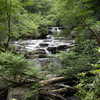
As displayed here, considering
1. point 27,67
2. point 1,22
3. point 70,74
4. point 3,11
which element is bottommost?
point 70,74

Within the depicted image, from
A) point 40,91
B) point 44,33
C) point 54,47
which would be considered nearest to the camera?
point 40,91

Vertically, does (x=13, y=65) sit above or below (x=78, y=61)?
above

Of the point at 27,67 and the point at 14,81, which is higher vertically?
the point at 27,67

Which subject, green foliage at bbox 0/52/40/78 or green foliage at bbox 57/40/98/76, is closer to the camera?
green foliage at bbox 0/52/40/78

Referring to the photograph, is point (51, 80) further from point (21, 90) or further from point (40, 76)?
point (21, 90)

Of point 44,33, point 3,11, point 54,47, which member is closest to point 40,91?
point 3,11

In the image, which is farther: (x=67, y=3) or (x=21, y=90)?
(x=67, y=3)

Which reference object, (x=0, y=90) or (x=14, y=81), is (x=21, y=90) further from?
(x=0, y=90)

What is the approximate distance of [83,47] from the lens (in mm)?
6766

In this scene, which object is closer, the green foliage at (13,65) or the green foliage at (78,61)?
the green foliage at (13,65)

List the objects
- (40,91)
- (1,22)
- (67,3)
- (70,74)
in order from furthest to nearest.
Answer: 1. (1,22)
2. (67,3)
3. (70,74)
4. (40,91)

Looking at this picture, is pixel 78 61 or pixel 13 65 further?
pixel 78 61

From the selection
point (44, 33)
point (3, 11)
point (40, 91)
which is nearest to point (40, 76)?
point (40, 91)

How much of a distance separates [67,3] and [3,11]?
114 inches
